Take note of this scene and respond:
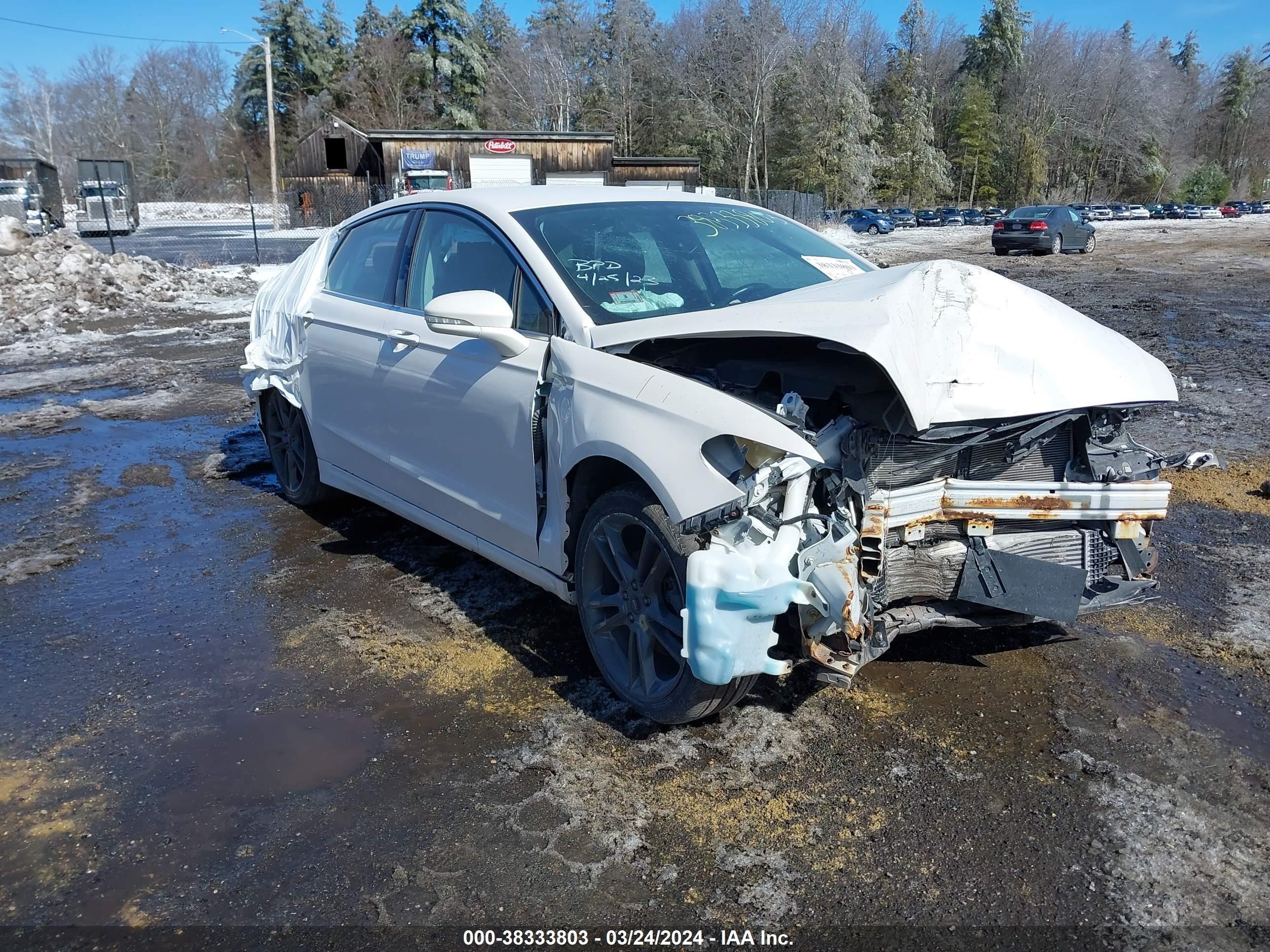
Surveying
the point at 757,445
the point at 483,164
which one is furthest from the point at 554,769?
the point at 483,164

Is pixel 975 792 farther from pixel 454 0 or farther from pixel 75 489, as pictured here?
pixel 454 0

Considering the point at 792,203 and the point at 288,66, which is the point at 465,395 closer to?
the point at 792,203

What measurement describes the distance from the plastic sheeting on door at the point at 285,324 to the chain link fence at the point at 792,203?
37888mm

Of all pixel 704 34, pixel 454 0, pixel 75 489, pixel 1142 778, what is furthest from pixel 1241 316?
pixel 454 0

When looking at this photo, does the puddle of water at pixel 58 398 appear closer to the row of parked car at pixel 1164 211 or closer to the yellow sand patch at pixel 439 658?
the yellow sand patch at pixel 439 658

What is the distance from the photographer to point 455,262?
422 centimetres

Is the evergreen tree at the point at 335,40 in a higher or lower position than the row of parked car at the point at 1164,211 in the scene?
higher

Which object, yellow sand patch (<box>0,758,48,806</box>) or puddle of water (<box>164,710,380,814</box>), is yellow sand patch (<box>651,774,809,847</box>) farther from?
yellow sand patch (<box>0,758,48,806</box>)

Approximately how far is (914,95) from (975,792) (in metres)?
77.6

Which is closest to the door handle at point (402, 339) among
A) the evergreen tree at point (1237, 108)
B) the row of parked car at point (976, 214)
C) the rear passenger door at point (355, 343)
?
the rear passenger door at point (355, 343)

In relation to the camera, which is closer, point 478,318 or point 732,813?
point 732,813

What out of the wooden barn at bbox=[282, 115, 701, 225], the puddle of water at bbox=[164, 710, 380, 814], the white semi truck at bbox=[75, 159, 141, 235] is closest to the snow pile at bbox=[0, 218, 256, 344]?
the puddle of water at bbox=[164, 710, 380, 814]

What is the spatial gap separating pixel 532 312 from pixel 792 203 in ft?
146

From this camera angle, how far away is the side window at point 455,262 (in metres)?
3.91
